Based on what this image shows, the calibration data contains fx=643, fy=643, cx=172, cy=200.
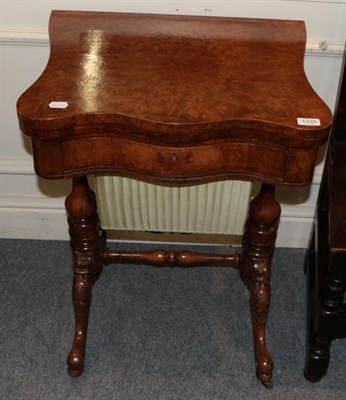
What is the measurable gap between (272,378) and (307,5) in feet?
3.09

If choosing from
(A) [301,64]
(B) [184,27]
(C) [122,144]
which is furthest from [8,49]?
(A) [301,64]

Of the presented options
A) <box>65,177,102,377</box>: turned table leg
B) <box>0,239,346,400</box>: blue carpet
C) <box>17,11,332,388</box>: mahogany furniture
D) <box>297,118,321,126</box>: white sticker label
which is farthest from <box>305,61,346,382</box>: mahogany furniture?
<box>65,177,102,377</box>: turned table leg

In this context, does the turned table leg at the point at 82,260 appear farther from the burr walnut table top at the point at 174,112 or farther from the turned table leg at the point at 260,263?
the turned table leg at the point at 260,263

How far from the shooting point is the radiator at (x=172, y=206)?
4.87 ft

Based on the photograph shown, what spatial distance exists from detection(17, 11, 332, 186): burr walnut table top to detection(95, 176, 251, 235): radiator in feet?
0.69

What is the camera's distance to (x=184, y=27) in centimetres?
147

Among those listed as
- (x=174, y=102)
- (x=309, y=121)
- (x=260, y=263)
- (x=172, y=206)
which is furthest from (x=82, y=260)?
(x=309, y=121)

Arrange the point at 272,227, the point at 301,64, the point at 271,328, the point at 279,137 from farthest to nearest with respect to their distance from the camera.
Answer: the point at 271,328 < the point at 272,227 < the point at 301,64 < the point at 279,137

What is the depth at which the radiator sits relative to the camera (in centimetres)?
148

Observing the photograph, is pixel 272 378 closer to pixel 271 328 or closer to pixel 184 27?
pixel 271 328

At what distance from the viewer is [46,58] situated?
166 cm

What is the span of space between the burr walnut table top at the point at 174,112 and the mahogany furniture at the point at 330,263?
8.1 inches

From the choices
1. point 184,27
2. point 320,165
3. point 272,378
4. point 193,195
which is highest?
point 184,27

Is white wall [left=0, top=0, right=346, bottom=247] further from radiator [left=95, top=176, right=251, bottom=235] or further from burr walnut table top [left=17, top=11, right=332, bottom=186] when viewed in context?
radiator [left=95, top=176, right=251, bottom=235]
